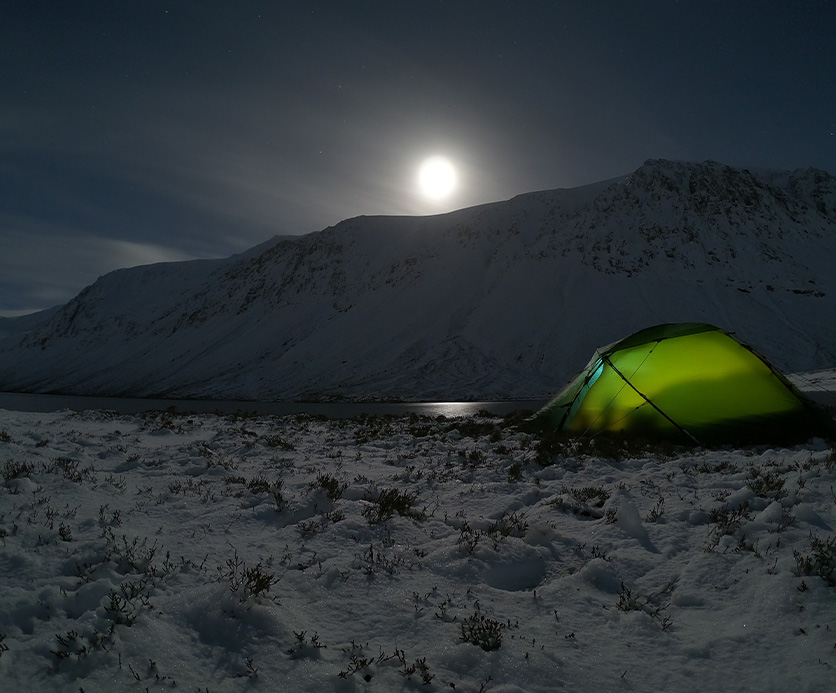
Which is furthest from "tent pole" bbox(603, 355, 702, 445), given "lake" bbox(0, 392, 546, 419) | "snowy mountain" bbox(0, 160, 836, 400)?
"snowy mountain" bbox(0, 160, 836, 400)

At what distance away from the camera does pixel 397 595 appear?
11.9 ft

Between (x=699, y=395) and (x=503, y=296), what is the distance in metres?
64.6

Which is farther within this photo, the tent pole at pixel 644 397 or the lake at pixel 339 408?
the lake at pixel 339 408

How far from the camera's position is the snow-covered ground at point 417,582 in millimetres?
2727

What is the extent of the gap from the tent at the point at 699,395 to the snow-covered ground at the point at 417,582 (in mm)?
2640

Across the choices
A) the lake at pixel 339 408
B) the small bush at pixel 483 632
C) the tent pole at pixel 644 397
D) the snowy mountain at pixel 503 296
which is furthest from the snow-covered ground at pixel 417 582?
the snowy mountain at pixel 503 296

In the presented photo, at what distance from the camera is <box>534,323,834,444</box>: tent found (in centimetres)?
932

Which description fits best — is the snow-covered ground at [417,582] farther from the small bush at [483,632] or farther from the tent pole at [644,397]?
the tent pole at [644,397]

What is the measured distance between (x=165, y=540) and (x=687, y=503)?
20.8 ft

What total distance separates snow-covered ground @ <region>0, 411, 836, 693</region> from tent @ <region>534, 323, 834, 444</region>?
2.64 metres

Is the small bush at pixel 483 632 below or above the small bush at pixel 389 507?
below

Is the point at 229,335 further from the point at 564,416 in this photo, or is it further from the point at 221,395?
the point at 564,416

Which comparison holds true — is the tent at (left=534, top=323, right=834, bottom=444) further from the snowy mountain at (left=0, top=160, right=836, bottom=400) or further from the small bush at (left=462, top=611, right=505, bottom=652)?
the snowy mountain at (left=0, top=160, right=836, bottom=400)

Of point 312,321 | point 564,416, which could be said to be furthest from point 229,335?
point 564,416
